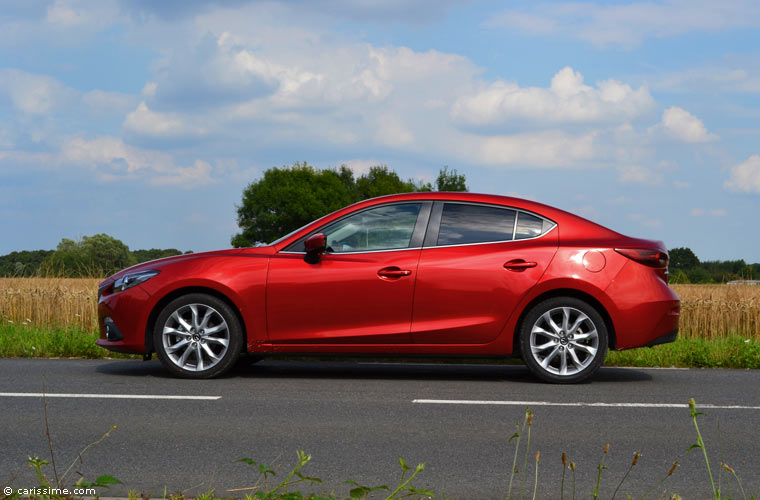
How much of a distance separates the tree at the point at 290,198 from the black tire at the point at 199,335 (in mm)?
75708

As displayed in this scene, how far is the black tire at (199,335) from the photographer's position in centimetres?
804

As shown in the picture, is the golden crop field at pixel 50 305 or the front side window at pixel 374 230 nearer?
the front side window at pixel 374 230

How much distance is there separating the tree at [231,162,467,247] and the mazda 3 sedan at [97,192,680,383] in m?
75.4

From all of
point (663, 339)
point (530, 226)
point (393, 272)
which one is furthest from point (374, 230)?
point (663, 339)

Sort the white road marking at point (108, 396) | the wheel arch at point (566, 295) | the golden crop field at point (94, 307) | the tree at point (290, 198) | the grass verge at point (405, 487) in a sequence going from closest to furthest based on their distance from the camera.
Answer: the grass verge at point (405, 487), the white road marking at point (108, 396), the wheel arch at point (566, 295), the golden crop field at point (94, 307), the tree at point (290, 198)

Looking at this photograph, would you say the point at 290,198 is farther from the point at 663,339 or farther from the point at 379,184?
the point at 663,339

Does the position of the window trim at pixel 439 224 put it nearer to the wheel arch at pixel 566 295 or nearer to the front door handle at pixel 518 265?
the front door handle at pixel 518 265

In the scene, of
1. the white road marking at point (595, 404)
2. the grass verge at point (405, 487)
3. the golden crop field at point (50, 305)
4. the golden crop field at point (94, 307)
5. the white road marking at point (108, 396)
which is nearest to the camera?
the grass verge at point (405, 487)

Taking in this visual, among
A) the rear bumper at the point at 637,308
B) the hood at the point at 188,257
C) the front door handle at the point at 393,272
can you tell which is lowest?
the rear bumper at the point at 637,308

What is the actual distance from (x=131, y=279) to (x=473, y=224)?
3.45 meters

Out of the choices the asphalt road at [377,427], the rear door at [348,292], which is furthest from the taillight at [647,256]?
the rear door at [348,292]

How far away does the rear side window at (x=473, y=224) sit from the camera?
8141mm

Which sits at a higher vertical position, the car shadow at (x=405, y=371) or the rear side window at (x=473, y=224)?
the rear side window at (x=473, y=224)

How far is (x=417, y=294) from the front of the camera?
7914 millimetres
